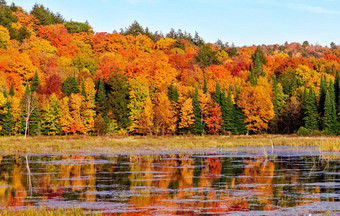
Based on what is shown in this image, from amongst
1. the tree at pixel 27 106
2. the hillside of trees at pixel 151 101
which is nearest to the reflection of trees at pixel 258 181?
the hillside of trees at pixel 151 101

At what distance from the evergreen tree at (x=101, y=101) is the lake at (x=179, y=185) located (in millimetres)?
62422

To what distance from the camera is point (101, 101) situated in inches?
4198

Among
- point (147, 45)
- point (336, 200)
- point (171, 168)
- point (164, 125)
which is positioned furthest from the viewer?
point (147, 45)

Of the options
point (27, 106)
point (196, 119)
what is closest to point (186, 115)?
point (196, 119)

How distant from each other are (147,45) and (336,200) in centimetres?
15760

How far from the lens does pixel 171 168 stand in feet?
120

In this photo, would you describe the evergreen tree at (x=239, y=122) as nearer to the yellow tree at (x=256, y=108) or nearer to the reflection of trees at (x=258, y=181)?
the yellow tree at (x=256, y=108)

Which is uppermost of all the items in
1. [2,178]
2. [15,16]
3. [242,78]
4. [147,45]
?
[15,16]

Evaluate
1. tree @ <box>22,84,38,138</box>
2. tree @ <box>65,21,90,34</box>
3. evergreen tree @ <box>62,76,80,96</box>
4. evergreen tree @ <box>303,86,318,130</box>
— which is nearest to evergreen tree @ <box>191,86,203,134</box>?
evergreen tree @ <box>303,86,318,130</box>

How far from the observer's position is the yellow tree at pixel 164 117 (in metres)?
97.8

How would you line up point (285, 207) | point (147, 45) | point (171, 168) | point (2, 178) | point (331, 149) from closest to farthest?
1. point (285, 207)
2. point (2, 178)
3. point (171, 168)
4. point (331, 149)
5. point (147, 45)

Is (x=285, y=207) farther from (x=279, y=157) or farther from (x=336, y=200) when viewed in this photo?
(x=279, y=157)

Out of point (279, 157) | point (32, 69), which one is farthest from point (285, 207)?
point (32, 69)

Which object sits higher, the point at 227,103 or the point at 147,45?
the point at 147,45
